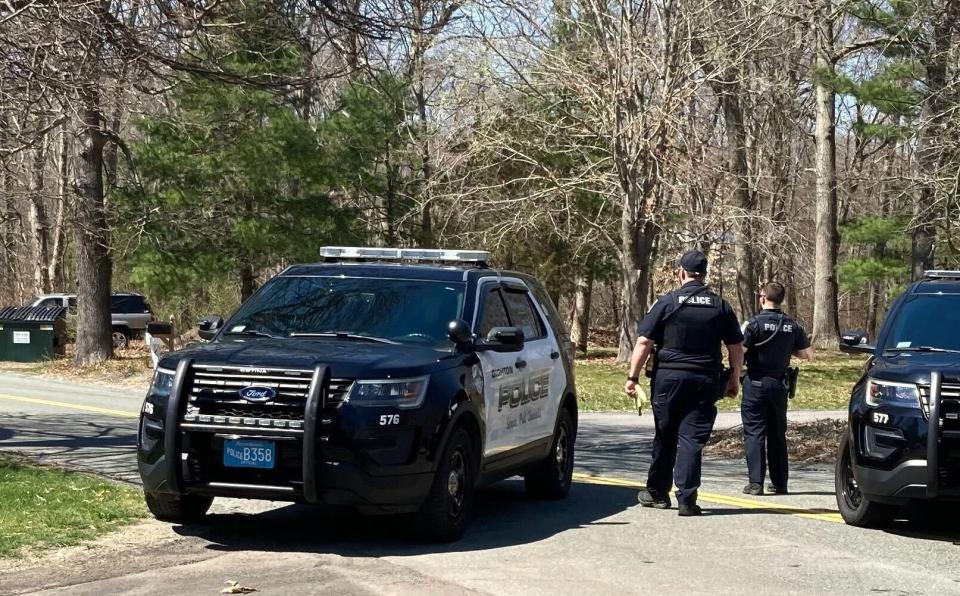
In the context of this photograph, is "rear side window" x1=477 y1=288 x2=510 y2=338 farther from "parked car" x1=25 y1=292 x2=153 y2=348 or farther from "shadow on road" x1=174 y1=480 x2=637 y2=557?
"parked car" x1=25 y1=292 x2=153 y2=348

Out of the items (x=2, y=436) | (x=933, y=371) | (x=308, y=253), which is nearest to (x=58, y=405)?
(x=2, y=436)

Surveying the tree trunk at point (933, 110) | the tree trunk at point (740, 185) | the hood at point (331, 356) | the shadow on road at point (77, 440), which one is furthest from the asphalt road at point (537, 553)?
the tree trunk at point (740, 185)

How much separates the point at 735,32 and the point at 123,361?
1489 centimetres

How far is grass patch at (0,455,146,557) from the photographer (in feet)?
28.2

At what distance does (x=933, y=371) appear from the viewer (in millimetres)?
8969

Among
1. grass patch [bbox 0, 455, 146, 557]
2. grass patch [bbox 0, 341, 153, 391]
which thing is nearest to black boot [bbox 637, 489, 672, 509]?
grass patch [bbox 0, 455, 146, 557]

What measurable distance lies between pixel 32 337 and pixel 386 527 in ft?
80.5

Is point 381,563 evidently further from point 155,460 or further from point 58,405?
point 58,405

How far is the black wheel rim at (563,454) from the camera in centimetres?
1112

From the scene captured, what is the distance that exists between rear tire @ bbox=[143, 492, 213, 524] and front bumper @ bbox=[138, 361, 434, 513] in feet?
1.77

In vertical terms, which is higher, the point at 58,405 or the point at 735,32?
the point at 735,32

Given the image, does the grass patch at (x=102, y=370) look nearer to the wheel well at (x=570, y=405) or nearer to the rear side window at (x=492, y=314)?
the wheel well at (x=570, y=405)

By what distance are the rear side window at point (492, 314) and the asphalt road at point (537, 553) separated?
145 centimetres

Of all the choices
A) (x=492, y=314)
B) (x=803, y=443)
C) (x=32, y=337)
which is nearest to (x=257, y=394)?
(x=492, y=314)
